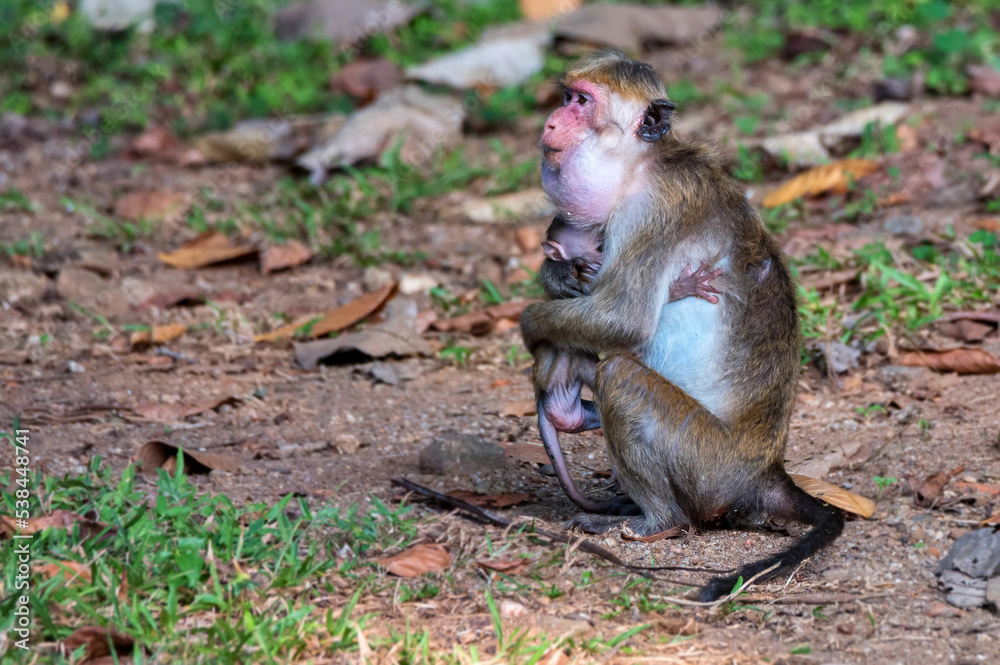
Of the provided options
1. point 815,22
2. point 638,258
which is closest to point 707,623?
point 638,258

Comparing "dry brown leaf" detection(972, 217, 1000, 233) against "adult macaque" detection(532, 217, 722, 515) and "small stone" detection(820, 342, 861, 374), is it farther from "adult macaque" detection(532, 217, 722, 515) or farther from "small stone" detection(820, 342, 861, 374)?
"adult macaque" detection(532, 217, 722, 515)

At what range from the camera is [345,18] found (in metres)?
10.8

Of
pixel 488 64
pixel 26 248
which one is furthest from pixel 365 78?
pixel 26 248

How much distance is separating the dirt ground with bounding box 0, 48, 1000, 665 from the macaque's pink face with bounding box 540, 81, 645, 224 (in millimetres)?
1176

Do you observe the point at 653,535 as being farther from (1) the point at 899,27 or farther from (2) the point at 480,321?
(1) the point at 899,27

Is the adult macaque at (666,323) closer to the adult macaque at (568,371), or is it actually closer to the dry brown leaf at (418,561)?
the adult macaque at (568,371)

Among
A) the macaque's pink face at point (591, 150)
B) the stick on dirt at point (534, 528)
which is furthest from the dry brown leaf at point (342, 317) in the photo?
the macaque's pink face at point (591, 150)

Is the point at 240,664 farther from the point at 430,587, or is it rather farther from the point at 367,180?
the point at 367,180

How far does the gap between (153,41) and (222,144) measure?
2339mm

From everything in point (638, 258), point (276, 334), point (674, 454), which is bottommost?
point (276, 334)

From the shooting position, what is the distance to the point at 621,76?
4.07 metres

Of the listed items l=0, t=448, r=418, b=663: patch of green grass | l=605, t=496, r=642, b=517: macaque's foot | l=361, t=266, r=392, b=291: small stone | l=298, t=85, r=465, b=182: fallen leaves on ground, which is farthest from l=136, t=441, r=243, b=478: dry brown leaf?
l=298, t=85, r=465, b=182: fallen leaves on ground

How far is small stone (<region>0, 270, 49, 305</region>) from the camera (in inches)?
256

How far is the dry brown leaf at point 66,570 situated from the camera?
3332mm
